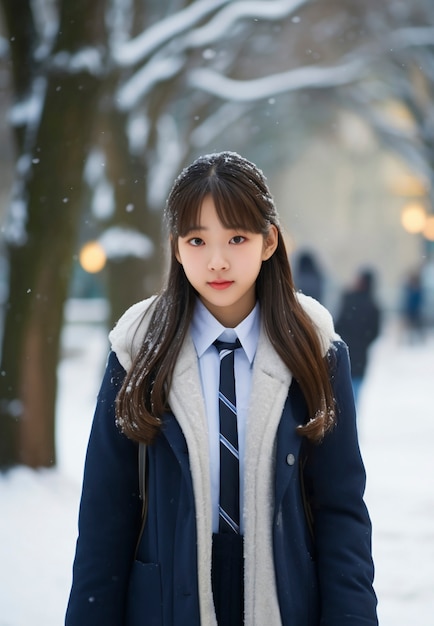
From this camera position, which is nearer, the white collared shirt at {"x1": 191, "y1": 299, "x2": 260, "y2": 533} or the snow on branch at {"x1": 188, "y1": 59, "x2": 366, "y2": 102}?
the white collared shirt at {"x1": 191, "y1": 299, "x2": 260, "y2": 533}

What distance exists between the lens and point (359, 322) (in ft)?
28.4

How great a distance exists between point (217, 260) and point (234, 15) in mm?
8219

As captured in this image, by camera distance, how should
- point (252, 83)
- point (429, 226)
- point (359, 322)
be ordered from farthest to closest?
point (429, 226) → point (252, 83) → point (359, 322)

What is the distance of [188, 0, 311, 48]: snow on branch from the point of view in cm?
959

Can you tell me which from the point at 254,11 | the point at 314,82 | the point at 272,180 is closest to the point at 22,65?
the point at 254,11

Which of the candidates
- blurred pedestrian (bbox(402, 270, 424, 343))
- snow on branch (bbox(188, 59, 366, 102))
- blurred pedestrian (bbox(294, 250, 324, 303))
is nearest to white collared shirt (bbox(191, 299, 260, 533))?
blurred pedestrian (bbox(294, 250, 324, 303))

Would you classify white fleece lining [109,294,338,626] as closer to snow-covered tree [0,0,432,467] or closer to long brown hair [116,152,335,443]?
long brown hair [116,152,335,443]

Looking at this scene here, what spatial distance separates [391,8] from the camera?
46.7 feet

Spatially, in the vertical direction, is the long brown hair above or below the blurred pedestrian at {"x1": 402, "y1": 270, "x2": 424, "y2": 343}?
below

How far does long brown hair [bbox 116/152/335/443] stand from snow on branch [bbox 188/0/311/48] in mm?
8031

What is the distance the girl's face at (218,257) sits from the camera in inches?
77.8

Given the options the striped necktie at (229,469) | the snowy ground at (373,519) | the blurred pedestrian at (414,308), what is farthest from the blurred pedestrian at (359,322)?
the blurred pedestrian at (414,308)

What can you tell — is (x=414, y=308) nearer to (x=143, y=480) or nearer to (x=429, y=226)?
(x=429, y=226)

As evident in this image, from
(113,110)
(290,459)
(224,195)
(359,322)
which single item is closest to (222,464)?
(290,459)
